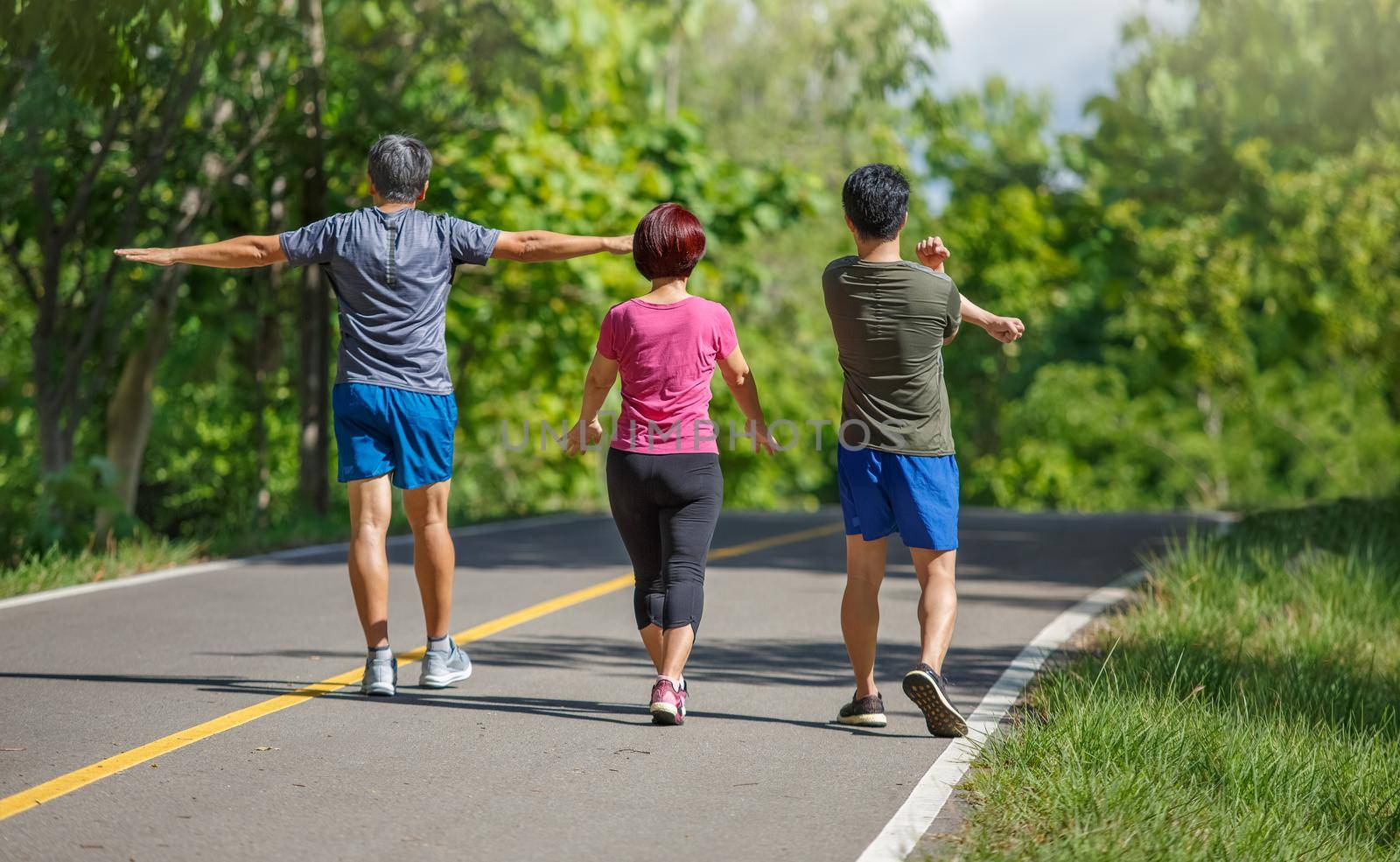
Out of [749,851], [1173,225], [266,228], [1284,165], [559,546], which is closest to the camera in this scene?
[749,851]

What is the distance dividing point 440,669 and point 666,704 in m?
1.17

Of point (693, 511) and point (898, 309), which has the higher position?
point (898, 309)

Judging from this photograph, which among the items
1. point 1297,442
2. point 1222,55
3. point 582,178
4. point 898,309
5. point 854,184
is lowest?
point 1297,442

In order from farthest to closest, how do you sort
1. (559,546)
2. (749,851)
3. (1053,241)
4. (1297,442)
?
(1053,241), (1297,442), (559,546), (749,851)

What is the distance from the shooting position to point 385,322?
6.21m

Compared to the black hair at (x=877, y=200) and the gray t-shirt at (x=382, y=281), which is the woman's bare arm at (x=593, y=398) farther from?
the black hair at (x=877, y=200)

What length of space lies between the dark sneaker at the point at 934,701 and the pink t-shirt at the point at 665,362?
1.08m

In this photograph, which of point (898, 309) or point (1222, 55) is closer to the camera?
point (898, 309)

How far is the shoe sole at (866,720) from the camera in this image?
5.86 meters

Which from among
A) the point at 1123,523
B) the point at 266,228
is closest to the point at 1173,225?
the point at 1123,523

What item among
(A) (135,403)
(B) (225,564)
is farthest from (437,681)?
(A) (135,403)

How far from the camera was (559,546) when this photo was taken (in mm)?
13031

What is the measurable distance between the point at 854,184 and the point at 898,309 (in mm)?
473

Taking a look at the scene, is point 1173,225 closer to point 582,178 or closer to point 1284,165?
point 1284,165
